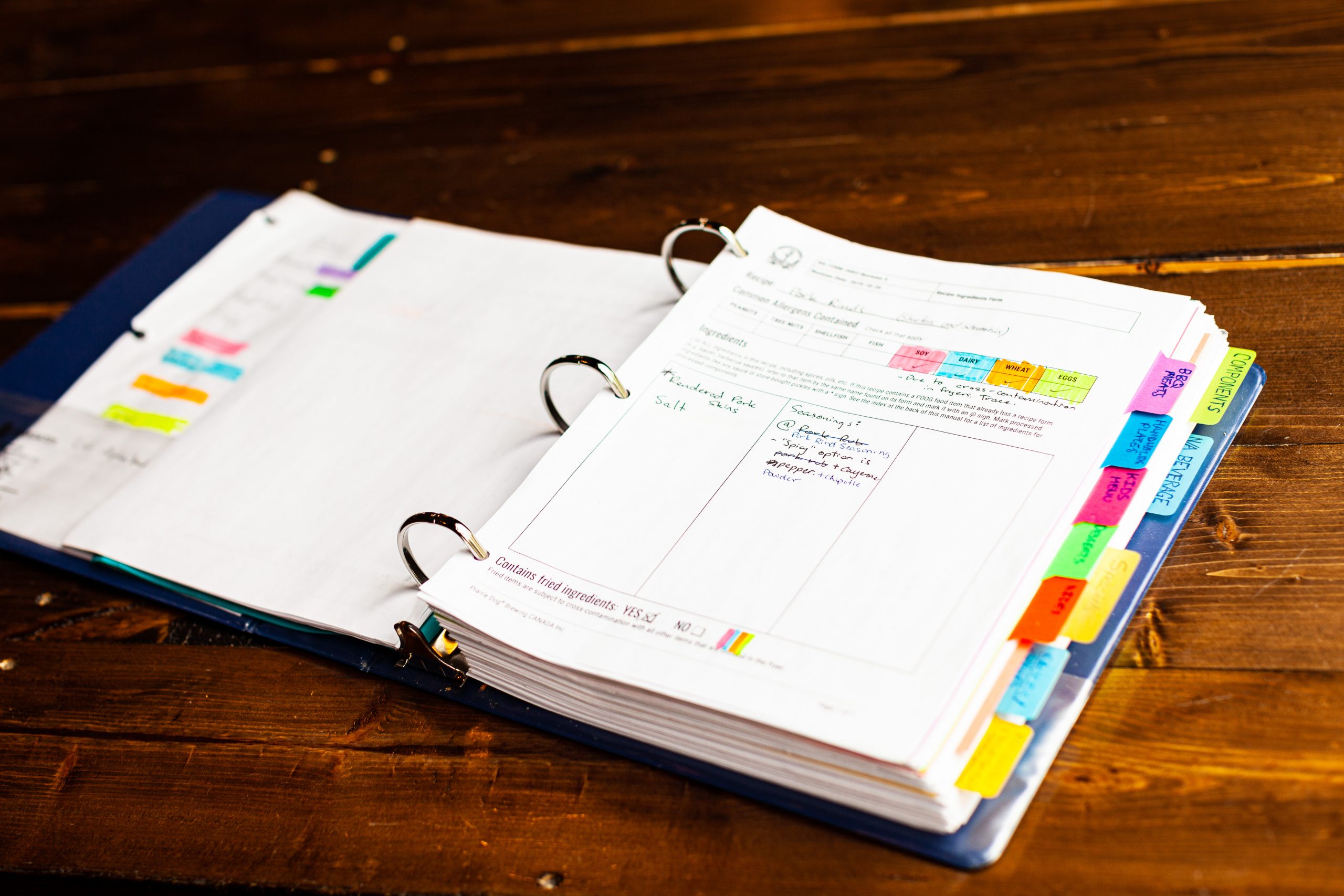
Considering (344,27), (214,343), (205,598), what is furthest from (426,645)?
(344,27)

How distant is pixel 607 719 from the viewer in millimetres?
546

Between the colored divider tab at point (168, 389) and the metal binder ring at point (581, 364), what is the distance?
32 cm

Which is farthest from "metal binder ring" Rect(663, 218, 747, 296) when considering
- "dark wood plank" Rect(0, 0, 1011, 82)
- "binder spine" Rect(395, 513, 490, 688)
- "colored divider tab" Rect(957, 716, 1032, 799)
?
"dark wood plank" Rect(0, 0, 1011, 82)

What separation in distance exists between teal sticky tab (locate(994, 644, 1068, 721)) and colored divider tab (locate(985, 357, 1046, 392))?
0.15 metres

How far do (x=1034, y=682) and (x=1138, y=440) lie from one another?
146mm

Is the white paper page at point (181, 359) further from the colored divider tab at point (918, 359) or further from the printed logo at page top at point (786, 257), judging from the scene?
the colored divider tab at point (918, 359)

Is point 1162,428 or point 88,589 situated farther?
point 88,589

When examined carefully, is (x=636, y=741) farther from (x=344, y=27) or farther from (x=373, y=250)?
(x=344, y=27)

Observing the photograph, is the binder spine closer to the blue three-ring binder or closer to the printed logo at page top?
the blue three-ring binder

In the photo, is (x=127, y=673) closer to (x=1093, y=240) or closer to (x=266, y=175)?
(x=266, y=175)

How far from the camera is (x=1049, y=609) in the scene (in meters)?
0.51

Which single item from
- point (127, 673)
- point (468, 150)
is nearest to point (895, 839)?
point (127, 673)

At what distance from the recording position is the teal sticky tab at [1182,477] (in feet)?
1.88

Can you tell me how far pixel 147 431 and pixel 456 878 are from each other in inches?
18.0
